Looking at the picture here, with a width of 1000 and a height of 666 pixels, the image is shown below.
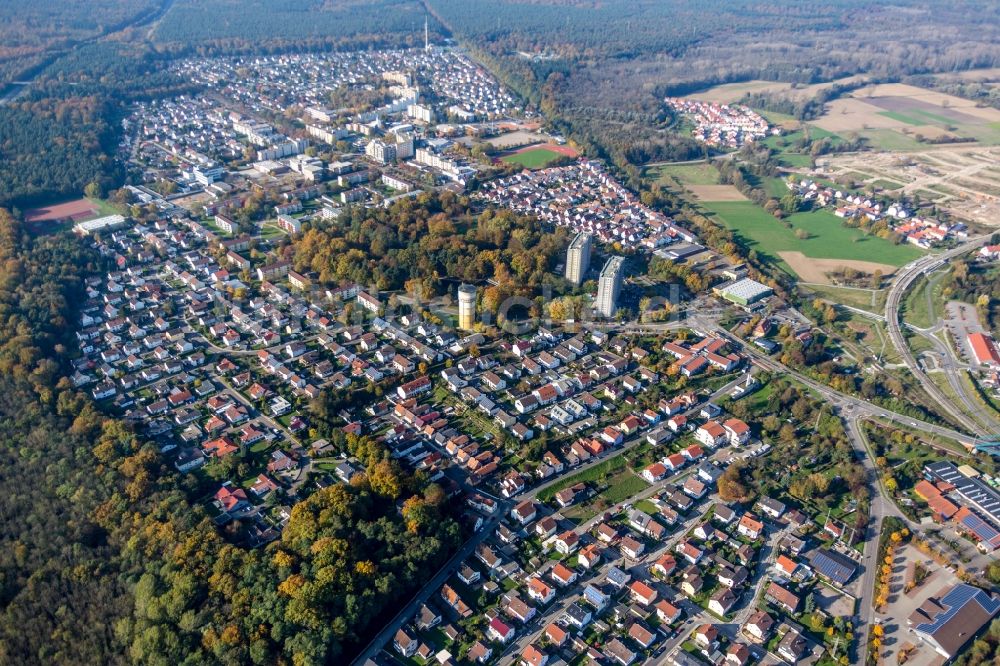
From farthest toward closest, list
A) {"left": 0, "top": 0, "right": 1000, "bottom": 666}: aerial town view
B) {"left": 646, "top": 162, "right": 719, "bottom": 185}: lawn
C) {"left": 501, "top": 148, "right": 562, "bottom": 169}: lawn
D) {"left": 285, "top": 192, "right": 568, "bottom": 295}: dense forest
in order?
{"left": 501, "top": 148, "right": 562, "bottom": 169}: lawn
{"left": 646, "top": 162, "right": 719, "bottom": 185}: lawn
{"left": 285, "top": 192, "right": 568, "bottom": 295}: dense forest
{"left": 0, "top": 0, "right": 1000, "bottom": 666}: aerial town view

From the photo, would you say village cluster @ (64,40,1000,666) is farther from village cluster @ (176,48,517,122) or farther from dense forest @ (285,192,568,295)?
village cluster @ (176,48,517,122)

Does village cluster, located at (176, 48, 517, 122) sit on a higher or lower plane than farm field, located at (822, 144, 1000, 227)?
higher

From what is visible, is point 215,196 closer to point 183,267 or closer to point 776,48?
point 183,267

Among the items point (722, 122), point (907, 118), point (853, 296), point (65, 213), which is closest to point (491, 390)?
point (853, 296)

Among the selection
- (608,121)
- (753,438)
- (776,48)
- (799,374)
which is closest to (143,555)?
(753,438)

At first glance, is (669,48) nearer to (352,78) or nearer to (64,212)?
(352,78)

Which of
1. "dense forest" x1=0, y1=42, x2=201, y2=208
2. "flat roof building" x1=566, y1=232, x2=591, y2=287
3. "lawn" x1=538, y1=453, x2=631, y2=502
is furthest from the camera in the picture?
"dense forest" x1=0, y1=42, x2=201, y2=208

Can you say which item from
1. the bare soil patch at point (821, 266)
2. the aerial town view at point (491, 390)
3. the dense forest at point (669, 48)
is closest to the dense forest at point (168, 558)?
the aerial town view at point (491, 390)

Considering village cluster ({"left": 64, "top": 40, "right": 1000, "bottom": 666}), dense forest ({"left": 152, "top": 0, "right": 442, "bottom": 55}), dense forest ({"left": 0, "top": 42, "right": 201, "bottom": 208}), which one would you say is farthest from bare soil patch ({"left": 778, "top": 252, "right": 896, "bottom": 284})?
dense forest ({"left": 152, "top": 0, "right": 442, "bottom": 55})
